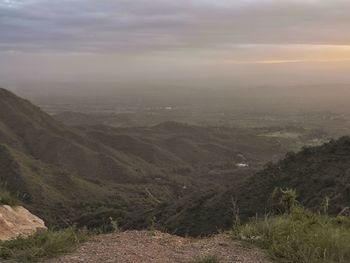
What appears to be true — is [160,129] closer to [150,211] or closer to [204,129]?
[204,129]

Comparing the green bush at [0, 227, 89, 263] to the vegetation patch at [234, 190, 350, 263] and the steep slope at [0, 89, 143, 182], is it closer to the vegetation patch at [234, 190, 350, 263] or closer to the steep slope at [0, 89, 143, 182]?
the vegetation patch at [234, 190, 350, 263]

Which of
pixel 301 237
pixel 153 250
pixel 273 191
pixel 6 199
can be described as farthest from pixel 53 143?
pixel 301 237

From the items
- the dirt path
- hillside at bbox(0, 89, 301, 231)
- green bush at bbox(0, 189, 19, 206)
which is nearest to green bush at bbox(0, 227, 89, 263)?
the dirt path

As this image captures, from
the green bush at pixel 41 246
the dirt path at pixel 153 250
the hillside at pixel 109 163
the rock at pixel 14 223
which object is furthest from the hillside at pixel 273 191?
the green bush at pixel 41 246

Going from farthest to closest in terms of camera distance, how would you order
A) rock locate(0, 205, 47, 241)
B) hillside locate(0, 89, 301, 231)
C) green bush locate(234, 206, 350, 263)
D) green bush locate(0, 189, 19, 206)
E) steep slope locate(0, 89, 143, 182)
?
steep slope locate(0, 89, 143, 182), hillside locate(0, 89, 301, 231), green bush locate(0, 189, 19, 206), rock locate(0, 205, 47, 241), green bush locate(234, 206, 350, 263)

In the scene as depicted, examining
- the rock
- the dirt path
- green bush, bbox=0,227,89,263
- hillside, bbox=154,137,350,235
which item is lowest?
hillside, bbox=154,137,350,235

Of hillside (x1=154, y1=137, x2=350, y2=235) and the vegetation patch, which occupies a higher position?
the vegetation patch

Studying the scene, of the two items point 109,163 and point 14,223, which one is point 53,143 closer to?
point 109,163
